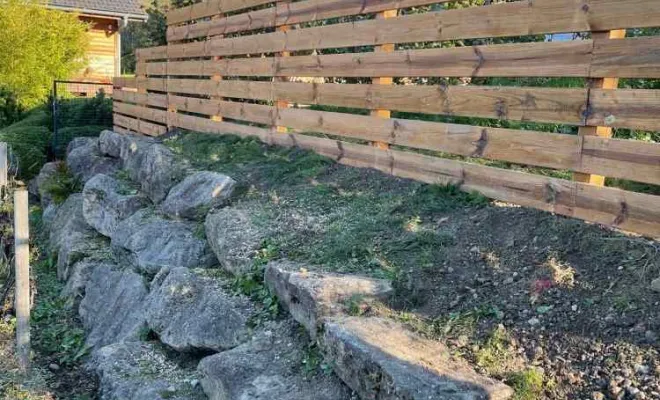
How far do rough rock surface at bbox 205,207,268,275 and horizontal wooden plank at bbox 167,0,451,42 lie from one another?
231 centimetres

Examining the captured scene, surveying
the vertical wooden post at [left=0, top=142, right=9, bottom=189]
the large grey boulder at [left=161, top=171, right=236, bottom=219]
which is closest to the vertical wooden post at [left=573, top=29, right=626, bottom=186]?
the large grey boulder at [left=161, top=171, right=236, bottom=219]

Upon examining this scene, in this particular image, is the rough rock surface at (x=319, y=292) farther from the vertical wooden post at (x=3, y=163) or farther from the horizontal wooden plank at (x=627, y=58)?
the vertical wooden post at (x=3, y=163)

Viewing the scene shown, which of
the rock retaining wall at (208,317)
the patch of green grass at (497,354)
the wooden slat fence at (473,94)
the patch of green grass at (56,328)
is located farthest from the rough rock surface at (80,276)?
the patch of green grass at (497,354)

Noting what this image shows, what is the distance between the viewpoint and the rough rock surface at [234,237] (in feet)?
16.4

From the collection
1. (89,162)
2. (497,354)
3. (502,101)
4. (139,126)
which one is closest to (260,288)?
(497,354)

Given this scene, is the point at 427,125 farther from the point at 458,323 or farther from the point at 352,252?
the point at 458,323

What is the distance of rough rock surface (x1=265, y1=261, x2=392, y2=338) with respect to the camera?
149 inches

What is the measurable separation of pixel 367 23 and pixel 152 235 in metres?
2.99

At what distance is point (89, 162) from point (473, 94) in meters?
7.88

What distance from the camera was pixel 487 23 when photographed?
15.9ft

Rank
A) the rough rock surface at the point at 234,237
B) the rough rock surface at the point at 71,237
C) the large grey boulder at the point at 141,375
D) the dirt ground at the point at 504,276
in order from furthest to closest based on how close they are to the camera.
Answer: the rough rock surface at the point at 71,237 < the rough rock surface at the point at 234,237 < the large grey boulder at the point at 141,375 < the dirt ground at the point at 504,276

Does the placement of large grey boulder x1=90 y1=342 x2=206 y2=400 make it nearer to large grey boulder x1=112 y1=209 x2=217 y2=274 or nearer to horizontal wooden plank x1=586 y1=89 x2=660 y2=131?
large grey boulder x1=112 y1=209 x2=217 y2=274

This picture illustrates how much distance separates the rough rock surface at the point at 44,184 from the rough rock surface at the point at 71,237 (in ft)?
3.42

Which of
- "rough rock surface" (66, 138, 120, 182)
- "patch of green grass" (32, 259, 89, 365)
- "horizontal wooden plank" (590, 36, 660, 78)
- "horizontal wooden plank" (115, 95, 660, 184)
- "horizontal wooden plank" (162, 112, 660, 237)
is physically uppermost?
"horizontal wooden plank" (590, 36, 660, 78)
